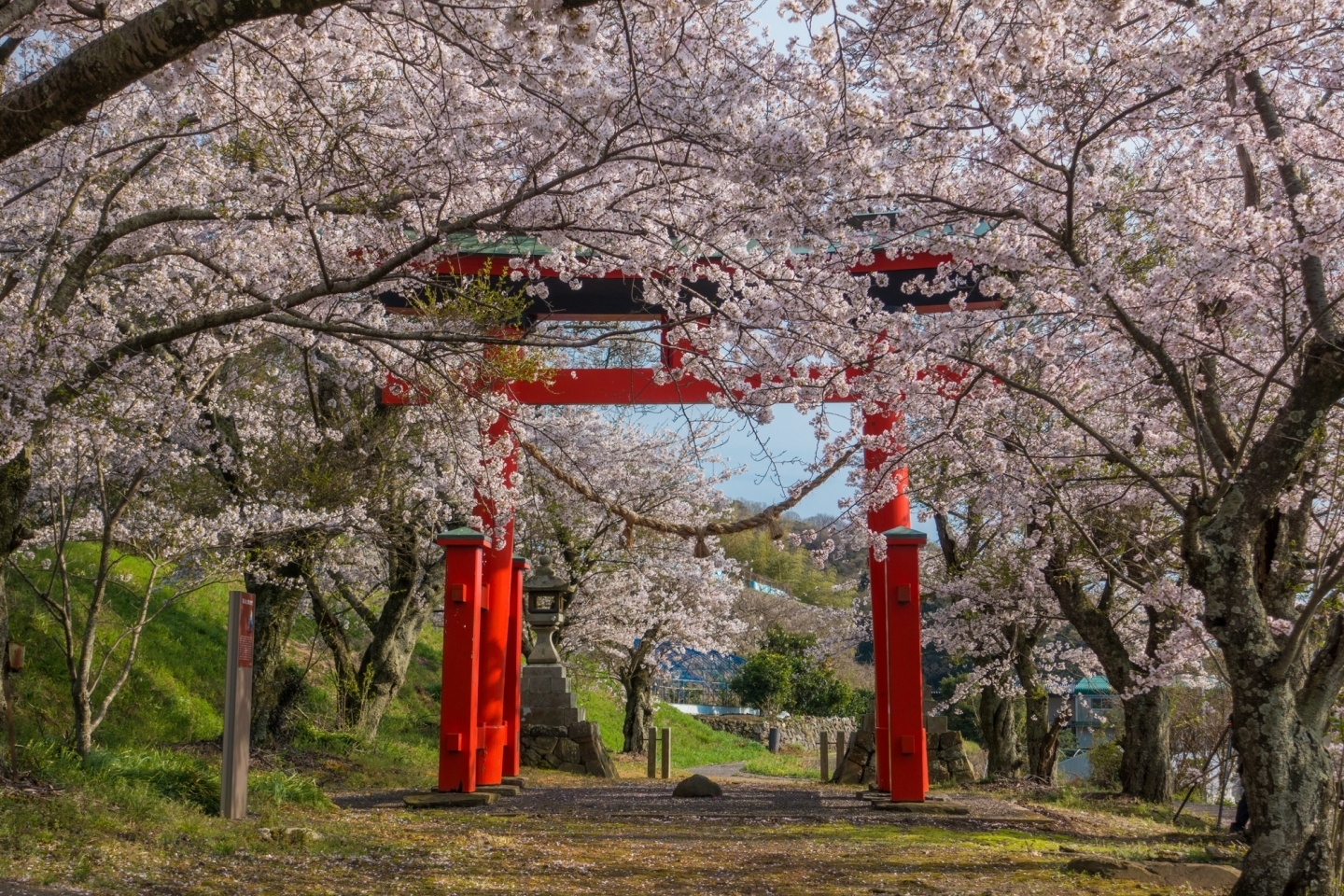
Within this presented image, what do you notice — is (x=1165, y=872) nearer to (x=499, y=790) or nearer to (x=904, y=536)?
(x=904, y=536)

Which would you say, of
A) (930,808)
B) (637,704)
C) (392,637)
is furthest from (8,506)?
(637,704)

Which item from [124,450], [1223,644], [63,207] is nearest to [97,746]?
[124,450]

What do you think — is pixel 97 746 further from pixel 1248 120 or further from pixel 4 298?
pixel 1248 120

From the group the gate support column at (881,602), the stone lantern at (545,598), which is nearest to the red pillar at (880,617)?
the gate support column at (881,602)

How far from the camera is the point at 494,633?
400 inches

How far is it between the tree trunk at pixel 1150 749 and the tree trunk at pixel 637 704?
911cm

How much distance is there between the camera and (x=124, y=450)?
802 centimetres

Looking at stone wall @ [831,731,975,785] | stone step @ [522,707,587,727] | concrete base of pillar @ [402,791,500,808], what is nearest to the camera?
concrete base of pillar @ [402,791,500,808]

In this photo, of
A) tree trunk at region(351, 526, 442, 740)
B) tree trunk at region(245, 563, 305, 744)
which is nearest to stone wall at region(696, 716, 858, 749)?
tree trunk at region(351, 526, 442, 740)

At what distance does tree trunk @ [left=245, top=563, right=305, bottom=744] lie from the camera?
10.1 m

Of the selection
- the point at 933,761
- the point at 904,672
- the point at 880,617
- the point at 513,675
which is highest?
the point at 880,617

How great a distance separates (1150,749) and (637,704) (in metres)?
9.83

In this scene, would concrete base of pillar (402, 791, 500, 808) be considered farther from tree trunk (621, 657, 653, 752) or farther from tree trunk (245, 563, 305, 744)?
tree trunk (621, 657, 653, 752)

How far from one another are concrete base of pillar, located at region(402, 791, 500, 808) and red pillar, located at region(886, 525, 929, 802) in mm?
3667
